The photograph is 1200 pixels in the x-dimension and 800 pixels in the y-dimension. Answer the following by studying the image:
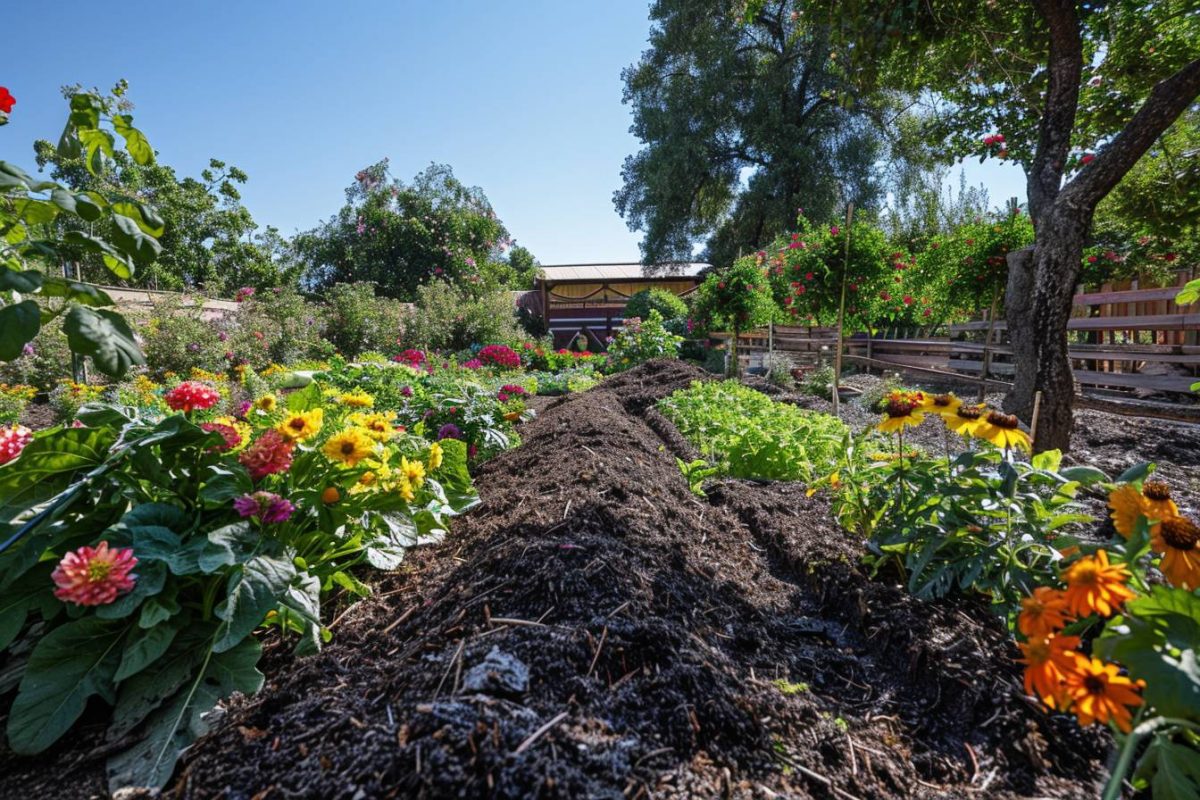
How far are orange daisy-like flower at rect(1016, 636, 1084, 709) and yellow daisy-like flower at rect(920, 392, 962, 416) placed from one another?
1.04 metres

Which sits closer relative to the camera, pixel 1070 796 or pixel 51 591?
pixel 1070 796

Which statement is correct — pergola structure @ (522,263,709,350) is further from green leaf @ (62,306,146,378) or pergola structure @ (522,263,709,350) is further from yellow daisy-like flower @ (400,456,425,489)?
green leaf @ (62,306,146,378)

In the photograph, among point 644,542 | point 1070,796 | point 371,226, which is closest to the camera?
point 1070,796

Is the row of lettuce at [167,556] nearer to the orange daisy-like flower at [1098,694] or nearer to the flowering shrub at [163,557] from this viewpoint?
the flowering shrub at [163,557]

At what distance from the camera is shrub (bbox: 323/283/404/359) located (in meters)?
12.0

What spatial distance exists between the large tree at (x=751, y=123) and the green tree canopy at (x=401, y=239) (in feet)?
22.4

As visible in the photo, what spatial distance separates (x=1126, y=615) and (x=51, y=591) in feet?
8.00

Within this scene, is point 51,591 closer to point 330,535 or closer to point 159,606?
point 159,606

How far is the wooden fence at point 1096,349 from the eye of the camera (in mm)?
6152

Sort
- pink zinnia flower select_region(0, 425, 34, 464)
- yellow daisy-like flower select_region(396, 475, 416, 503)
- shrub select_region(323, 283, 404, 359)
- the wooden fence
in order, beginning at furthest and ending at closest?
shrub select_region(323, 283, 404, 359), the wooden fence, yellow daisy-like flower select_region(396, 475, 416, 503), pink zinnia flower select_region(0, 425, 34, 464)

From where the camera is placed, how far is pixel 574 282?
20125 millimetres

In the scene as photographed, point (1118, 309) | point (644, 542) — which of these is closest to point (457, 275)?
point (1118, 309)

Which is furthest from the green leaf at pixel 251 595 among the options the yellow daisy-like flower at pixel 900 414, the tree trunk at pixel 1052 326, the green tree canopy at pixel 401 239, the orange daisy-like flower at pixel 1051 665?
the green tree canopy at pixel 401 239

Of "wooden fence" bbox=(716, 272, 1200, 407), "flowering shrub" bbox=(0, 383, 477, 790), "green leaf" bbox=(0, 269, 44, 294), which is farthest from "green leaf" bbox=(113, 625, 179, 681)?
"wooden fence" bbox=(716, 272, 1200, 407)
